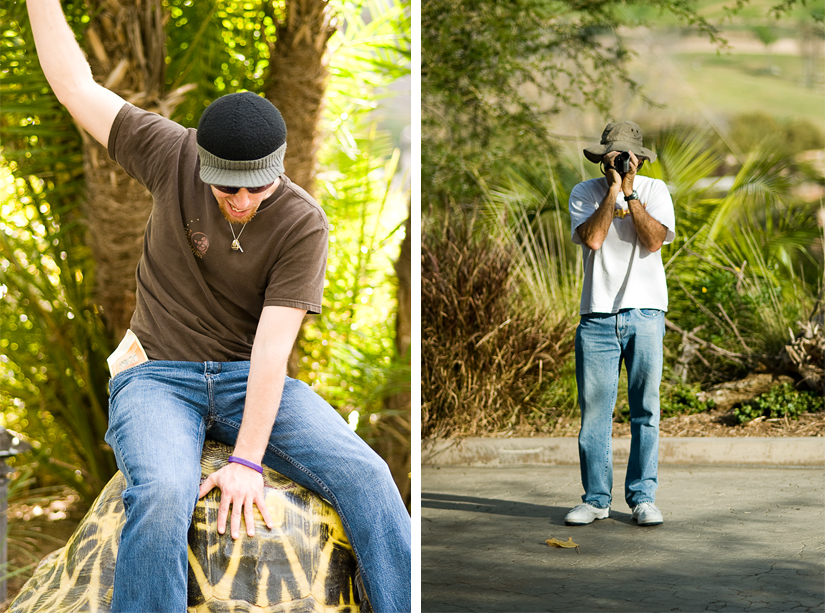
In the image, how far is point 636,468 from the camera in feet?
9.31

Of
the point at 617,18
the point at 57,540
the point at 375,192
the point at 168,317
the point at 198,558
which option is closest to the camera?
the point at 198,558

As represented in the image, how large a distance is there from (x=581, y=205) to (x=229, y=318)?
153 centimetres

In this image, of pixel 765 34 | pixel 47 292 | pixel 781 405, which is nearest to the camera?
pixel 47 292

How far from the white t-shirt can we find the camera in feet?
0.38

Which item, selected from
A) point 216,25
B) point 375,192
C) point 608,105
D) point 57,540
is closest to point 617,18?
point 608,105

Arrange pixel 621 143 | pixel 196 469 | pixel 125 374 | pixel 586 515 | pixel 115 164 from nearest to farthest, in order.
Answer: pixel 196 469 < pixel 125 374 < pixel 115 164 < pixel 621 143 < pixel 586 515

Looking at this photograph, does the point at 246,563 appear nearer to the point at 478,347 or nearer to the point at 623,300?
the point at 623,300

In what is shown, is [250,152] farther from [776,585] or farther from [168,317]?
[776,585]

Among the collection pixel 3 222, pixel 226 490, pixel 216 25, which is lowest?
pixel 226 490

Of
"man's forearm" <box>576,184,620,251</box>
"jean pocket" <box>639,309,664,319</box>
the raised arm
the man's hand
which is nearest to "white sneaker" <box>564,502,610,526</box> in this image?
"jean pocket" <box>639,309,664,319</box>

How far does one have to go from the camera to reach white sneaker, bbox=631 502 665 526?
9.39 feet

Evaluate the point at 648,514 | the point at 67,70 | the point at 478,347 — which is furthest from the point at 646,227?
the point at 67,70

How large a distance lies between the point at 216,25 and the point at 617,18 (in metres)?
3.02

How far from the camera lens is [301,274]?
1.80m
